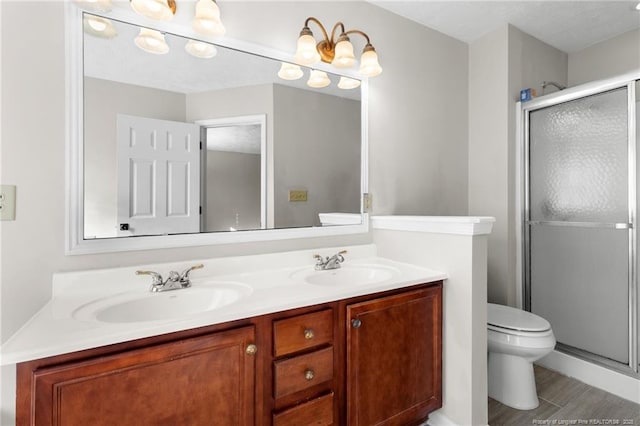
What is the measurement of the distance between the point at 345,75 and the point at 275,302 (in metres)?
1.45

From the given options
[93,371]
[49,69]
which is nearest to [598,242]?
[93,371]

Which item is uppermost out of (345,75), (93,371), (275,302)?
(345,75)

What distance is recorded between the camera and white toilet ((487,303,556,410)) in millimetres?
1726

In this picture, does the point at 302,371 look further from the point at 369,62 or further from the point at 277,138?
the point at 369,62

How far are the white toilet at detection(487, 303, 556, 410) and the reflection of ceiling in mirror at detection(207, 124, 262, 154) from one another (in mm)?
1690

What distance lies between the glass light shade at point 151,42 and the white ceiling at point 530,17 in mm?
1348

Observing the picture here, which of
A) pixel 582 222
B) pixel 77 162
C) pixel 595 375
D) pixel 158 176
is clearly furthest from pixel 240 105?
pixel 595 375

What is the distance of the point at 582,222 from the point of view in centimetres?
211

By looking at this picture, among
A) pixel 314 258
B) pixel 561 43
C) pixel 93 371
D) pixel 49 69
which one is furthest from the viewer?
pixel 561 43

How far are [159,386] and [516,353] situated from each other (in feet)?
5.84

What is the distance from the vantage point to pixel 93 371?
84 centimetres

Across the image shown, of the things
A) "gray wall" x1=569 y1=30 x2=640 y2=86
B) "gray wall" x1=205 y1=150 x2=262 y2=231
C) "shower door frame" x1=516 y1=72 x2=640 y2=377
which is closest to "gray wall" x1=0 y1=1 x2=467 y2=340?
"gray wall" x1=205 y1=150 x2=262 y2=231

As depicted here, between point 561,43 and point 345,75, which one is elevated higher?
point 561,43

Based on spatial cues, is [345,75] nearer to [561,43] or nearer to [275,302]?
[275,302]
